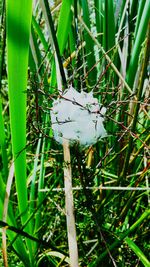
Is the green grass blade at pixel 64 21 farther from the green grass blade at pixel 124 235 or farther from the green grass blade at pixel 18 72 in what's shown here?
the green grass blade at pixel 124 235

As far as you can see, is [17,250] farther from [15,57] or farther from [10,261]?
[15,57]

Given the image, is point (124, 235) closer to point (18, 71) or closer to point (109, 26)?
point (18, 71)

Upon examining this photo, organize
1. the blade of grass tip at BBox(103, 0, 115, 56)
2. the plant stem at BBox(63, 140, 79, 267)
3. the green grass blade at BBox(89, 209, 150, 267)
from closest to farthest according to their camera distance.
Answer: the plant stem at BBox(63, 140, 79, 267) → the green grass blade at BBox(89, 209, 150, 267) → the blade of grass tip at BBox(103, 0, 115, 56)

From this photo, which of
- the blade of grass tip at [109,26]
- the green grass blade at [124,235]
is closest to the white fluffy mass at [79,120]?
the green grass blade at [124,235]

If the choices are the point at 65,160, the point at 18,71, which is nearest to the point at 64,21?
the point at 18,71

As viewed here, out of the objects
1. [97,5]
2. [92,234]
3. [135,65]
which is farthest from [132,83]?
[92,234]

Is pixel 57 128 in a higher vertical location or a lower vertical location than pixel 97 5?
lower

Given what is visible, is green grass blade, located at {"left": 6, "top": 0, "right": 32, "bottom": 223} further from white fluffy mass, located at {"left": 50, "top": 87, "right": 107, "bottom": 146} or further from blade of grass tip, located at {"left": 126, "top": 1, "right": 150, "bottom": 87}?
blade of grass tip, located at {"left": 126, "top": 1, "right": 150, "bottom": 87}

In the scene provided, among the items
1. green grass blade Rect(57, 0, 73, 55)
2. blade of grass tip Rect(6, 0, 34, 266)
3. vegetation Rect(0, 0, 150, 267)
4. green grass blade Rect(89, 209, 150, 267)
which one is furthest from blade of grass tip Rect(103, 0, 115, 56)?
green grass blade Rect(89, 209, 150, 267)
